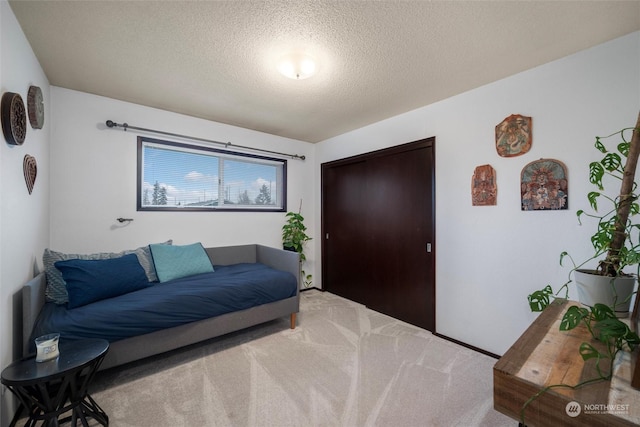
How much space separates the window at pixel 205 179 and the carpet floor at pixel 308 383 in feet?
5.44

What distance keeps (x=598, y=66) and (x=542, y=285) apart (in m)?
1.62

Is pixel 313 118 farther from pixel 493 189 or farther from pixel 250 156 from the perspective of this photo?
pixel 493 189

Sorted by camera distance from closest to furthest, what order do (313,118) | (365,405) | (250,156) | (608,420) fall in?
(608,420) → (365,405) → (313,118) → (250,156)

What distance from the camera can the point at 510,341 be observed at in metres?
2.17

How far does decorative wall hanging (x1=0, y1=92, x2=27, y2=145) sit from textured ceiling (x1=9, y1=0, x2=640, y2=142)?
530 millimetres

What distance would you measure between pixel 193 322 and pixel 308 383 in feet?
3.51

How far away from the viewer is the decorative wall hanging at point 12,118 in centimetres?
141

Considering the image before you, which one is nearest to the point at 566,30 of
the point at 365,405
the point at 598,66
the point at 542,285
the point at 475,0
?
the point at 598,66

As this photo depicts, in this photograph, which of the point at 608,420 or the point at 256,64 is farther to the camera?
the point at 256,64

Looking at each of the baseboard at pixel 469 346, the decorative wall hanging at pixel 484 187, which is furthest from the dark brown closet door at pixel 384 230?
the decorative wall hanging at pixel 484 187

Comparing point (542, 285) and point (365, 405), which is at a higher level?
point (542, 285)

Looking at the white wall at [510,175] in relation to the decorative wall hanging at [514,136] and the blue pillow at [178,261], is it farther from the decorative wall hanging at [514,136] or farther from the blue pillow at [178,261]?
the blue pillow at [178,261]

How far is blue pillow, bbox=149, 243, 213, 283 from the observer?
102 inches

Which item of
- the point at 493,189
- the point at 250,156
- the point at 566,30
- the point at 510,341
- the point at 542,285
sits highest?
the point at 566,30
